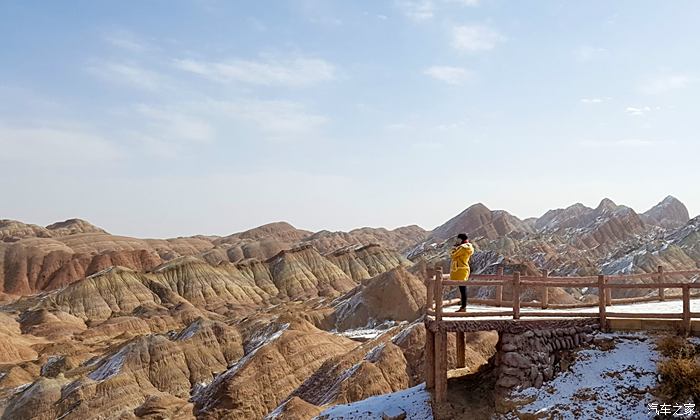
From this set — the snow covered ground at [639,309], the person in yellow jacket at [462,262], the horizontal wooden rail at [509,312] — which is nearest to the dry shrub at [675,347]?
the horizontal wooden rail at [509,312]

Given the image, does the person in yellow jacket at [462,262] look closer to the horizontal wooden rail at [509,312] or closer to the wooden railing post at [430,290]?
the horizontal wooden rail at [509,312]

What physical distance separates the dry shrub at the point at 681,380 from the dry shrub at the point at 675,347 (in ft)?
1.06

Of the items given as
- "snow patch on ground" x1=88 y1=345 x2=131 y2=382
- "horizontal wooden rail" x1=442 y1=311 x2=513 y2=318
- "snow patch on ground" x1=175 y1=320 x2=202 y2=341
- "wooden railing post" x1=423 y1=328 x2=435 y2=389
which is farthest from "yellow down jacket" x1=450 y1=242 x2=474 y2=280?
"snow patch on ground" x1=175 y1=320 x2=202 y2=341

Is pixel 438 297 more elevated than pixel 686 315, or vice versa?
pixel 438 297

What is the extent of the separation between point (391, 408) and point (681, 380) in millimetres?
6569

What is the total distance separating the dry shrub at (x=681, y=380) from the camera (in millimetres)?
12195

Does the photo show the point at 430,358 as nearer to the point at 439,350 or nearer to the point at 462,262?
the point at 439,350

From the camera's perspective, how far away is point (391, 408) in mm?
15648

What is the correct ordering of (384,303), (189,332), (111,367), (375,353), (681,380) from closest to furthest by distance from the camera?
(681,380) < (375,353) < (111,367) < (189,332) < (384,303)

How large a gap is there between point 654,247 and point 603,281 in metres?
78.7

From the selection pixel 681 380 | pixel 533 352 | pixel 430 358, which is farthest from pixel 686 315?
pixel 430 358

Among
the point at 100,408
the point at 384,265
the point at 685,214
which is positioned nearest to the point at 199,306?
the point at 384,265

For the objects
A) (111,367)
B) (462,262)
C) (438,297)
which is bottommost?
(111,367)

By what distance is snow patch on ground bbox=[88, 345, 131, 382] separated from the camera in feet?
142
